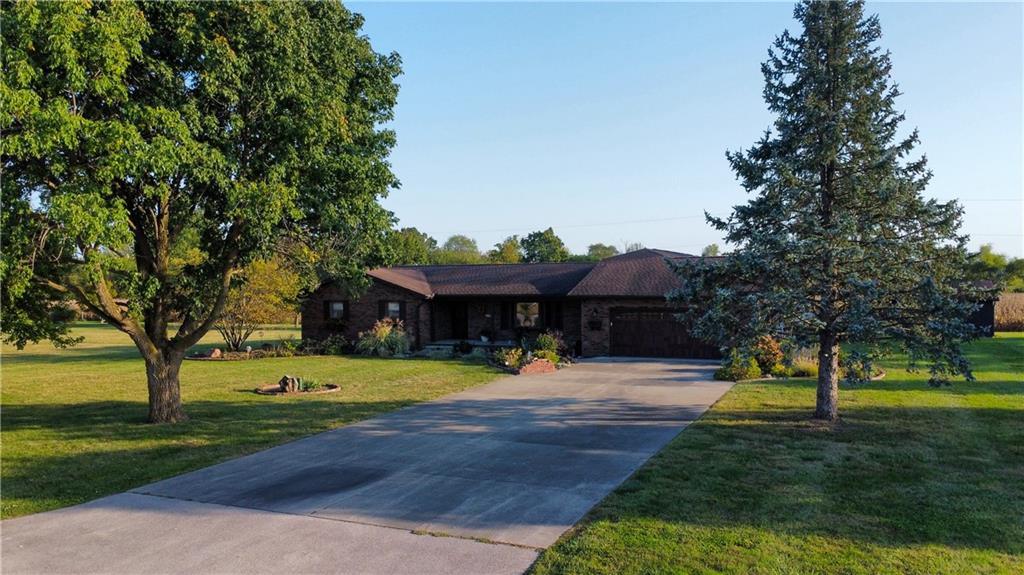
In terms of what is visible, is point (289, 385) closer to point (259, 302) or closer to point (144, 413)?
point (144, 413)

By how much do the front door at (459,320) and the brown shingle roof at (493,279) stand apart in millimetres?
1181

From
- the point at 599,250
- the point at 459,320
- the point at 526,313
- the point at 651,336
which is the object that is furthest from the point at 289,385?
the point at 599,250

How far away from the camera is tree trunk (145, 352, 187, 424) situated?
1329 cm

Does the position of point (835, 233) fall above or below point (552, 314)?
above

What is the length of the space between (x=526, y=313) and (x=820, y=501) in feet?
76.1

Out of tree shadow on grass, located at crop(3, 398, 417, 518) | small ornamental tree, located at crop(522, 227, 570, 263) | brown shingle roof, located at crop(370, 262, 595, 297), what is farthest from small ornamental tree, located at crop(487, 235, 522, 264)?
tree shadow on grass, located at crop(3, 398, 417, 518)

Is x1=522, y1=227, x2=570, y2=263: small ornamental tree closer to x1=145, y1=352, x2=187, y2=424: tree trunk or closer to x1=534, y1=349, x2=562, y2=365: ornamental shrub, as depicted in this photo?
x1=534, y1=349, x2=562, y2=365: ornamental shrub

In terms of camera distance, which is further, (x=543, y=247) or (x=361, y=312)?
(x=543, y=247)

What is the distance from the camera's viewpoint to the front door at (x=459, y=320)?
104 feet

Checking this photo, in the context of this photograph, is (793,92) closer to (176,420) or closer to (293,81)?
(293,81)

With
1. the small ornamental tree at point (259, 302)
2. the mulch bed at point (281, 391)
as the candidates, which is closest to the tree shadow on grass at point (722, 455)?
the mulch bed at point (281, 391)

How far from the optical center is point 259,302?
28688mm

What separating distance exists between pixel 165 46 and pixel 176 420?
7.45 metres

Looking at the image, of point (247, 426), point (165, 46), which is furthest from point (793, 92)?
point (247, 426)
